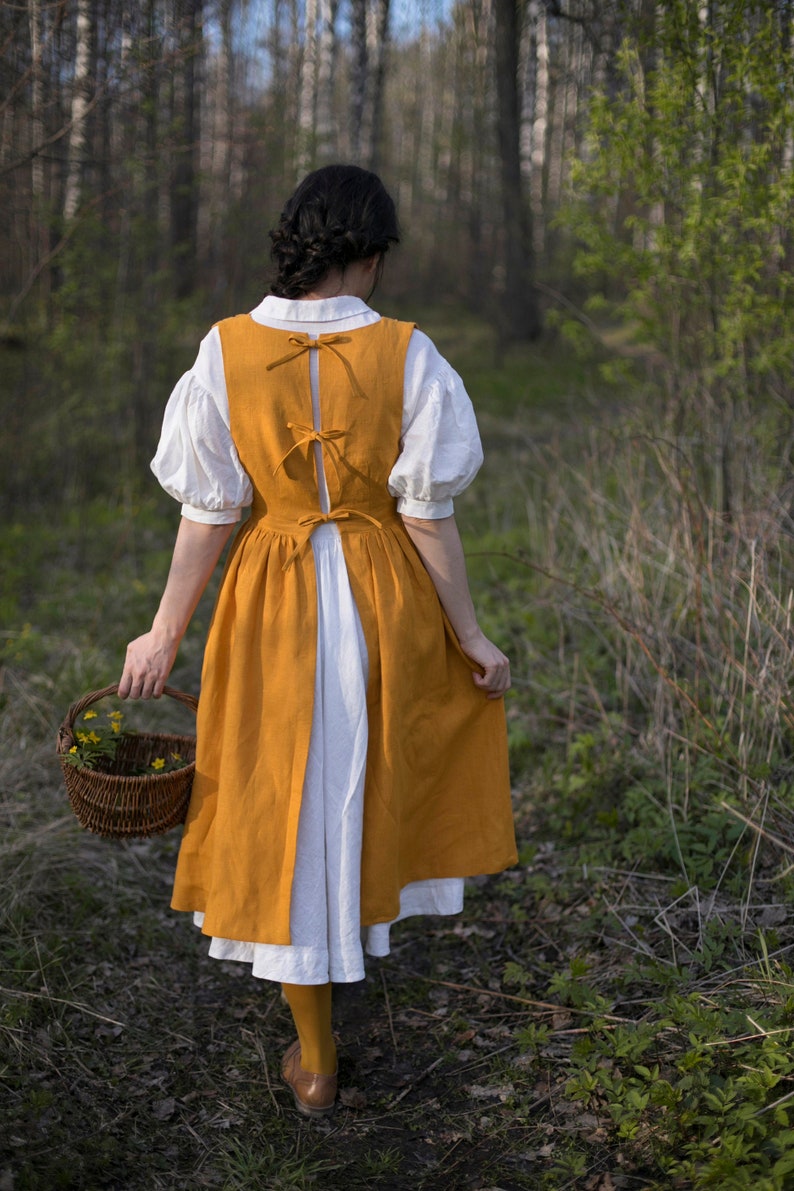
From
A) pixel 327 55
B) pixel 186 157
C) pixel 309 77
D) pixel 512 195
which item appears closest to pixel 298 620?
pixel 186 157

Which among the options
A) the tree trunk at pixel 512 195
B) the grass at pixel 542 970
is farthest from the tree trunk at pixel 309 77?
the grass at pixel 542 970

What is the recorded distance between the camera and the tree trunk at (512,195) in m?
10.9

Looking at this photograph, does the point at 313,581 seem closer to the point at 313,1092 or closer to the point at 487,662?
the point at 487,662

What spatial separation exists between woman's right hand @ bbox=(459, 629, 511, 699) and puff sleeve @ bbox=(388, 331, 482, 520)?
32 cm

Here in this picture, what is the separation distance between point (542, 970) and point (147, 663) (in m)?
1.40

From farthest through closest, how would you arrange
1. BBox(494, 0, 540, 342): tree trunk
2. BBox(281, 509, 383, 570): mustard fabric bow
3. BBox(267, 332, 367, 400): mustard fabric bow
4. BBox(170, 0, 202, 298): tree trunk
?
1. BBox(494, 0, 540, 342): tree trunk
2. BBox(170, 0, 202, 298): tree trunk
3. BBox(281, 509, 383, 570): mustard fabric bow
4. BBox(267, 332, 367, 400): mustard fabric bow

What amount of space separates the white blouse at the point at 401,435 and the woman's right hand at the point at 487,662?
0.31 metres

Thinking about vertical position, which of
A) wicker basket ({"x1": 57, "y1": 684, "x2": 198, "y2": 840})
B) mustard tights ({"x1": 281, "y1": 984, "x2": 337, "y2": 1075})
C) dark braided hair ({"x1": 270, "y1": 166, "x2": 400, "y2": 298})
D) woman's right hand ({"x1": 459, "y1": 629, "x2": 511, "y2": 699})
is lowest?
mustard tights ({"x1": 281, "y1": 984, "x2": 337, "y2": 1075})

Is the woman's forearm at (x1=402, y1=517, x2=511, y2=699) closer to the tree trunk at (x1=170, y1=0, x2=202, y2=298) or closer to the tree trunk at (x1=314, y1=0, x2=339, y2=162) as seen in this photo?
the tree trunk at (x1=170, y1=0, x2=202, y2=298)

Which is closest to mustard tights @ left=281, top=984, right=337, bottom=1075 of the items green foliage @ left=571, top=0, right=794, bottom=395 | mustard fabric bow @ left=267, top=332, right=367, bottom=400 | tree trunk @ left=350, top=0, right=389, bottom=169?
mustard fabric bow @ left=267, top=332, right=367, bottom=400

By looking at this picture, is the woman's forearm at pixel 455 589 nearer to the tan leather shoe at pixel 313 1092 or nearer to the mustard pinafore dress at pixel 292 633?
the mustard pinafore dress at pixel 292 633

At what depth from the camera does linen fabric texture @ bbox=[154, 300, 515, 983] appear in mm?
1954

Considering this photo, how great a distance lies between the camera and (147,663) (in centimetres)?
207

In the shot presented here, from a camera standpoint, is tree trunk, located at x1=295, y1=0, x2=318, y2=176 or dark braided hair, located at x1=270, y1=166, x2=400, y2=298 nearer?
dark braided hair, located at x1=270, y1=166, x2=400, y2=298
